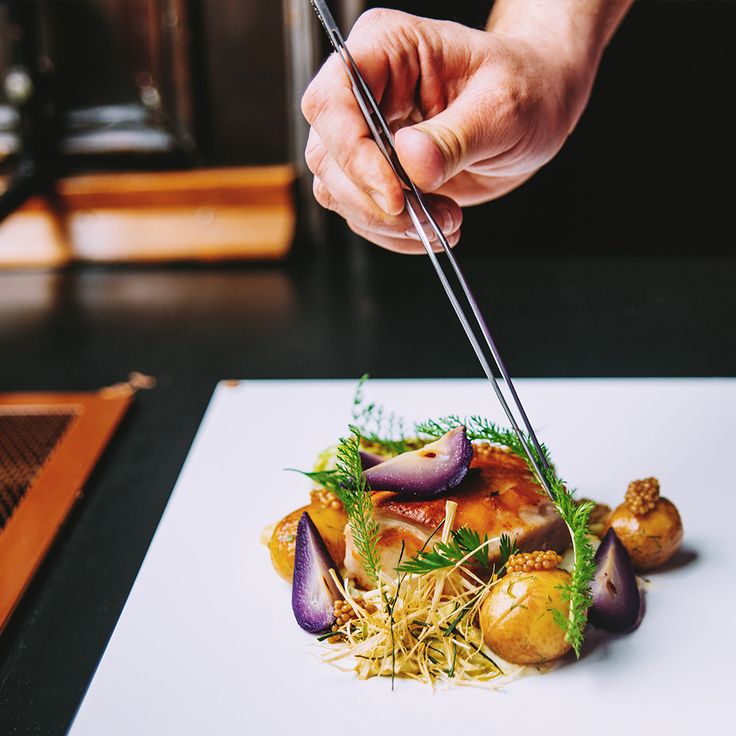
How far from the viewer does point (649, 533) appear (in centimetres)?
112

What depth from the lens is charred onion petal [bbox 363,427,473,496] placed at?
1105mm

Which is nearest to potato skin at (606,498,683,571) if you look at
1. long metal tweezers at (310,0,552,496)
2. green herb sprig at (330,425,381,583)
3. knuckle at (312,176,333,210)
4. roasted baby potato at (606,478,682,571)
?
roasted baby potato at (606,478,682,571)

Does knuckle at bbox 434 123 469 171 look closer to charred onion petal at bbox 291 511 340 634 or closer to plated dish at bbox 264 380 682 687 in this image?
plated dish at bbox 264 380 682 687

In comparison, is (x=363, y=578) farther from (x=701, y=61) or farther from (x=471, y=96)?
(x=701, y=61)

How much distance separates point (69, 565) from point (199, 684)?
0.37 meters

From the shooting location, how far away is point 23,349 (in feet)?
6.55

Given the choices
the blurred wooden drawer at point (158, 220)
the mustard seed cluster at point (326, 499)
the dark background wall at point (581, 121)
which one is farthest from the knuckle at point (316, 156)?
the dark background wall at point (581, 121)

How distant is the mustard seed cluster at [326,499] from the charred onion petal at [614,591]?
319 millimetres

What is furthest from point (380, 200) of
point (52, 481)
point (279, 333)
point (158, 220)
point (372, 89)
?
point (158, 220)

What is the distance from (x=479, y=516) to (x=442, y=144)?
0.42m

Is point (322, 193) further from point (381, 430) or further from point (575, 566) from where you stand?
point (575, 566)

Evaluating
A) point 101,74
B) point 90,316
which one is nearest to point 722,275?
point 90,316

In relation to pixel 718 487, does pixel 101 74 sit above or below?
above

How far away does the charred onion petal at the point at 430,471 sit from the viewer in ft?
3.63
